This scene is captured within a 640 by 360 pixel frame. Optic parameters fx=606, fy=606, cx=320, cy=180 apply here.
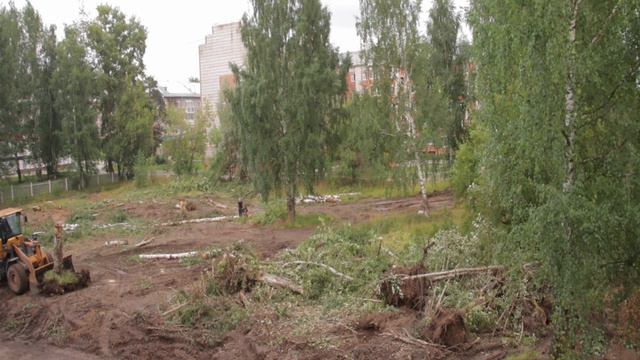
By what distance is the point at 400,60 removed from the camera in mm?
24797

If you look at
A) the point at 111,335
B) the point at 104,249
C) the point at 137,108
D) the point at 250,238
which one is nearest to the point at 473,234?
the point at 111,335

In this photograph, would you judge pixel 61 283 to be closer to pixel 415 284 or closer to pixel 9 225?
pixel 9 225

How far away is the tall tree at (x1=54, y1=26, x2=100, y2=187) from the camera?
40.7m

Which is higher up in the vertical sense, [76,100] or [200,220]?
[76,100]

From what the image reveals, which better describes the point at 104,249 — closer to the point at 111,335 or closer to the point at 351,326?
the point at 111,335

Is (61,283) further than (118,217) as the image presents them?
No

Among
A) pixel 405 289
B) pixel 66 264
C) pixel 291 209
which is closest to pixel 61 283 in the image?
pixel 66 264

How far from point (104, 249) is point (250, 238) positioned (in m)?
5.33

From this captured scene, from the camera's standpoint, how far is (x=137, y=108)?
43.7 metres

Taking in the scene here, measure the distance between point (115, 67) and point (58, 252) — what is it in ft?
105

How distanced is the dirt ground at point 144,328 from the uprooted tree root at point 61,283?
0.83 ft

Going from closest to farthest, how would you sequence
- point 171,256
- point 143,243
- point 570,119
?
point 570,119 → point 171,256 → point 143,243

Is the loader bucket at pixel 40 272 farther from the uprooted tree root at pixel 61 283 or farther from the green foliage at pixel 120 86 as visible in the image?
the green foliage at pixel 120 86

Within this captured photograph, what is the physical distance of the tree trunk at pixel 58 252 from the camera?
15312mm
